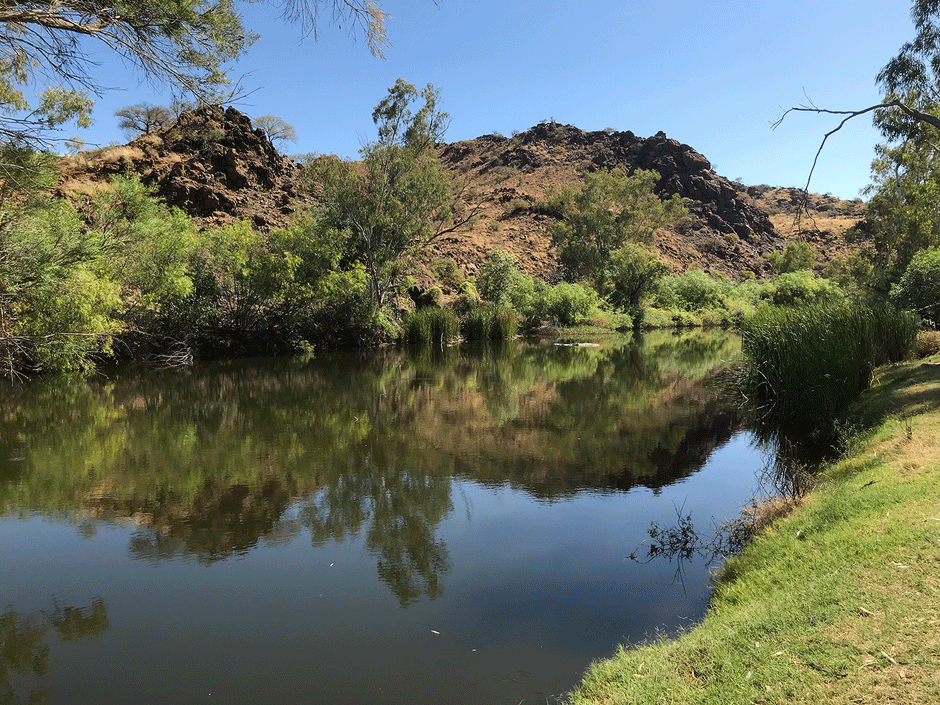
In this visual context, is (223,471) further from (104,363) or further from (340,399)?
(104,363)

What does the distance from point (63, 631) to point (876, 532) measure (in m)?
6.36

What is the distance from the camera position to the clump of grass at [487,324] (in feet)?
123

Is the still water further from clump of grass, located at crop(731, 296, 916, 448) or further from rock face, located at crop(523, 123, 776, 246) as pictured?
rock face, located at crop(523, 123, 776, 246)

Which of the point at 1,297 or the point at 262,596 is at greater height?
the point at 1,297

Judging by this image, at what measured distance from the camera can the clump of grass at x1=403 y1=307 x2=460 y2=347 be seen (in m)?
34.2

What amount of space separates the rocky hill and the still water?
832 inches

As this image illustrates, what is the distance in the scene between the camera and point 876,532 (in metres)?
4.71

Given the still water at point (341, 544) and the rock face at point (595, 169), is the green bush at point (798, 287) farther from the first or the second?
the still water at point (341, 544)

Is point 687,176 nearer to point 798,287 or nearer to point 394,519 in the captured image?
point 798,287

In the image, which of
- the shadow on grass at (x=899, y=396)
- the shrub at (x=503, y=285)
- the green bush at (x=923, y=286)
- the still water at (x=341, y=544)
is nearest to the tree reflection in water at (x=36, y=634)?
the still water at (x=341, y=544)

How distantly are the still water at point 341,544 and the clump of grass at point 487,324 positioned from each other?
74.3 ft

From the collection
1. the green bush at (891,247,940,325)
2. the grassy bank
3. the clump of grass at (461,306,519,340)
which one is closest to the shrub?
the clump of grass at (461,306,519,340)

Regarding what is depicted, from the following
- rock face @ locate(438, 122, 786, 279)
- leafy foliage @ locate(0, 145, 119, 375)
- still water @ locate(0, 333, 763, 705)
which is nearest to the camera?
still water @ locate(0, 333, 763, 705)

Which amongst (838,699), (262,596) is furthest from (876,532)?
(262,596)
